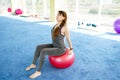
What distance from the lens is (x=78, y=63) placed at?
2666mm

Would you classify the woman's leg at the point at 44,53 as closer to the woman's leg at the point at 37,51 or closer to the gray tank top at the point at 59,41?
the gray tank top at the point at 59,41

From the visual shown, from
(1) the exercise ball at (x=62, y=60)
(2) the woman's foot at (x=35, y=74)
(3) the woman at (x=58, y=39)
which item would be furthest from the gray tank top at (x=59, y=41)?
(2) the woman's foot at (x=35, y=74)

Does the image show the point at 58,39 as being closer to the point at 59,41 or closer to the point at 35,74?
the point at 59,41

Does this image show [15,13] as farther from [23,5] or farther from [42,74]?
[42,74]

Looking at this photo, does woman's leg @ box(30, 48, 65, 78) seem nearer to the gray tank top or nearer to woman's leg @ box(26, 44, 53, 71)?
the gray tank top

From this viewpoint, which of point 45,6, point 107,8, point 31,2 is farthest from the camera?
point 31,2

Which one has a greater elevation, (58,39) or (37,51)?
(58,39)

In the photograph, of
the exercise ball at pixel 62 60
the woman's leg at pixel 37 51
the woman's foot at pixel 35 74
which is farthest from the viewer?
the woman's leg at pixel 37 51

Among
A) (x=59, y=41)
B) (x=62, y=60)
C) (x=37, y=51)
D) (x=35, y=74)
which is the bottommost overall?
(x=35, y=74)

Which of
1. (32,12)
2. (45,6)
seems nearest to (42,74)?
(45,6)

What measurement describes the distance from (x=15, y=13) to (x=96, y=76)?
27.2ft

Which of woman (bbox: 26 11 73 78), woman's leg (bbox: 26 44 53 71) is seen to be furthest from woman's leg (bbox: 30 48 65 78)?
woman's leg (bbox: 26 44 53 71)

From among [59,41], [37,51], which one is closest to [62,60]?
[59,41]

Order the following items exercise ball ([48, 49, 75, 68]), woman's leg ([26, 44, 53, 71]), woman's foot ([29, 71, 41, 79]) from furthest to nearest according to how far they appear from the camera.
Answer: woman's leg ([26, 44, 53, 71]), exercise ball ([48, 49, 75, 68]), woman's foot ([29, 71, 41, 79])
